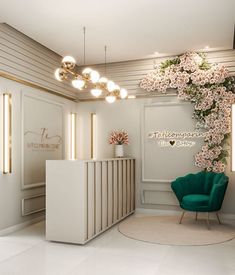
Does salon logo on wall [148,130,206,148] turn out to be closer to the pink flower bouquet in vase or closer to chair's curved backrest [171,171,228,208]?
the pink flower bouquet in vase

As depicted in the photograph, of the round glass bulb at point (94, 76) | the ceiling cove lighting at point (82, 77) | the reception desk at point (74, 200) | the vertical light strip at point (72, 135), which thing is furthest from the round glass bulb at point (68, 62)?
the vertical light strip at point (72, 135)

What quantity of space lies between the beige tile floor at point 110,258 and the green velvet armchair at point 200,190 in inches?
32.7

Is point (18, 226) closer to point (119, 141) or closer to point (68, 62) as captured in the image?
point (119, 141)

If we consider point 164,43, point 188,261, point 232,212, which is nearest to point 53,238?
point 188,261

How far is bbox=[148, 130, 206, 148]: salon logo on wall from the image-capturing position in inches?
243

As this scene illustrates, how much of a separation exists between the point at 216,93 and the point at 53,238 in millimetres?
3922

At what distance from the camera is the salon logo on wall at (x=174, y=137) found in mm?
6172

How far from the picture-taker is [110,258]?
377cm

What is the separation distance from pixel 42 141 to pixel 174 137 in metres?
2.61

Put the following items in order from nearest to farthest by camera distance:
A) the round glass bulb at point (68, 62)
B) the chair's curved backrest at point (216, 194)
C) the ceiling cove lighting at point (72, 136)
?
the round glass bulb at point (68, 62) → the chair's curved backrest at point (216, 194) → the ceiling cove lighting at point (72, 136)

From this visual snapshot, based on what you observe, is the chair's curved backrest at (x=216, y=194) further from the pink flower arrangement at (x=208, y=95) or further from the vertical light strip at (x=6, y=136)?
the vertical light strip at (x=6, y=136)

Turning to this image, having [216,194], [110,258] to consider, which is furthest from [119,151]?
[110,258]
